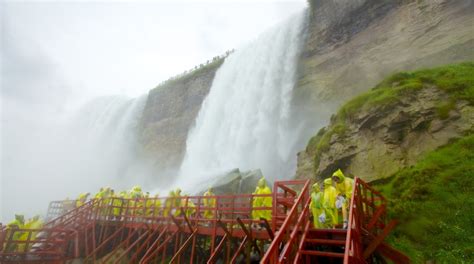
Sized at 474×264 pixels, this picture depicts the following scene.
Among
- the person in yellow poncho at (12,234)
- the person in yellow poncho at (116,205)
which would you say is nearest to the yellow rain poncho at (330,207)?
the person in yellow poncho at (116,205)

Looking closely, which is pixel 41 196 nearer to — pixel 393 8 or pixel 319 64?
pixel 319 64

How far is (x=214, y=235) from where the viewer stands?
10633 mm

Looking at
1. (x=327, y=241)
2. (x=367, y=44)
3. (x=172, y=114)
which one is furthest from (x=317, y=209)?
(x=172, y=114)

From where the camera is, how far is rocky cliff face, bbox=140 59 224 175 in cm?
4356

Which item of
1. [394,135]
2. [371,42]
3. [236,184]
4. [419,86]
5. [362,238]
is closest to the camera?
[362,238]

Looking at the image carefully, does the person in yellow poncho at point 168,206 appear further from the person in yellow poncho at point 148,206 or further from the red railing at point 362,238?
the red railing at point 362,238

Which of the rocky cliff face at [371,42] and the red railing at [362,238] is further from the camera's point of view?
the rocky cliff face at [371,42]

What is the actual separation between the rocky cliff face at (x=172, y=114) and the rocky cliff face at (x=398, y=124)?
28.8 m

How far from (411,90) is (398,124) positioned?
5.30 feet

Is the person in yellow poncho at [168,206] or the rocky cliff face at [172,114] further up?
the rocky cliff face at [172,114]

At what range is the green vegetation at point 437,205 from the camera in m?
8.31

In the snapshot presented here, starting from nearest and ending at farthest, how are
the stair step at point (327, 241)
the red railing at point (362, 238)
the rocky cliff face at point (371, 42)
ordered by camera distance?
the red railing at point (362, 238) < the stair step at point (327, 241) < the rocky cliff face at point (371, 42)

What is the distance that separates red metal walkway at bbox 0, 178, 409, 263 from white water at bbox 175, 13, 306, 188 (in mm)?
8818

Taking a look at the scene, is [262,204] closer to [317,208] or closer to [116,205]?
[317,208]
